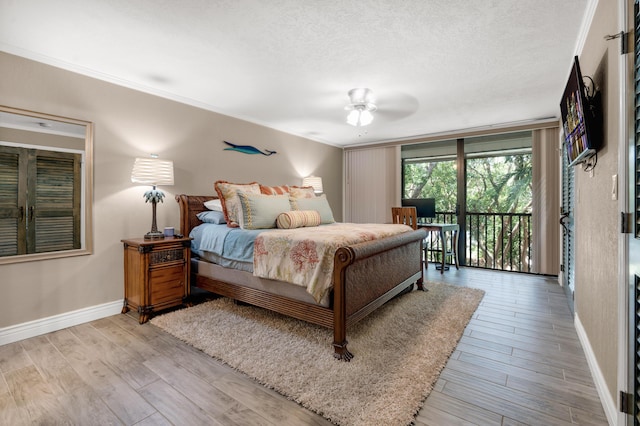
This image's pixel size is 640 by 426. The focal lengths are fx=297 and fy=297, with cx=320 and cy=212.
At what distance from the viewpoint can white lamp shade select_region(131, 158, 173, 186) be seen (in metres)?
2.82

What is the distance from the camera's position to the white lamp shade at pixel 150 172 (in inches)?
111

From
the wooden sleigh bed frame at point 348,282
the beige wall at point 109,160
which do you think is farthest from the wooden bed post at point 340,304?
the beige wall at point 109,160

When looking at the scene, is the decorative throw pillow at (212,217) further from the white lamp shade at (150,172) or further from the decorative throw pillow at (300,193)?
the decorative throw pillow at (300,193)

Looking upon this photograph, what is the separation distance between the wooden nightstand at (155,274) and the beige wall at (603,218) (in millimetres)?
3191

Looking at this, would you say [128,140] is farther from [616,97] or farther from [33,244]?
[616,97]

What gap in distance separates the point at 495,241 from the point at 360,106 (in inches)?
144

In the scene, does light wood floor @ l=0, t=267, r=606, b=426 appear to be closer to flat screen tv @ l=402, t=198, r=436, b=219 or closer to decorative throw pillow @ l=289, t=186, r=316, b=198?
decorative throw pillow @ l=289, t=186, r=316, b=198

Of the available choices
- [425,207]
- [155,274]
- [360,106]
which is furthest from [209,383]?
[425,207]

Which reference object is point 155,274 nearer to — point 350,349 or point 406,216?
point 350,349

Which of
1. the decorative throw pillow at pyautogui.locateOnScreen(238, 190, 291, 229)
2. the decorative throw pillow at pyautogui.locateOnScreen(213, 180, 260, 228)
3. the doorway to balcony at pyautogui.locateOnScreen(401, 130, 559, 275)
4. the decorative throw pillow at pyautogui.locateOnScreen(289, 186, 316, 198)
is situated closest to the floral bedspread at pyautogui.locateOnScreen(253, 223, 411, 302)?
the decorative throw pillow at pyautogui.locateOnScreen(238, 190, 291, 229)

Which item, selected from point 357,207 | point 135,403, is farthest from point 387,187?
point 135,403

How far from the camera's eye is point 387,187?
5.76 meters

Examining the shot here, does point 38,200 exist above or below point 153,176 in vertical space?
below

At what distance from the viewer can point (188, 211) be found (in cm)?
334
